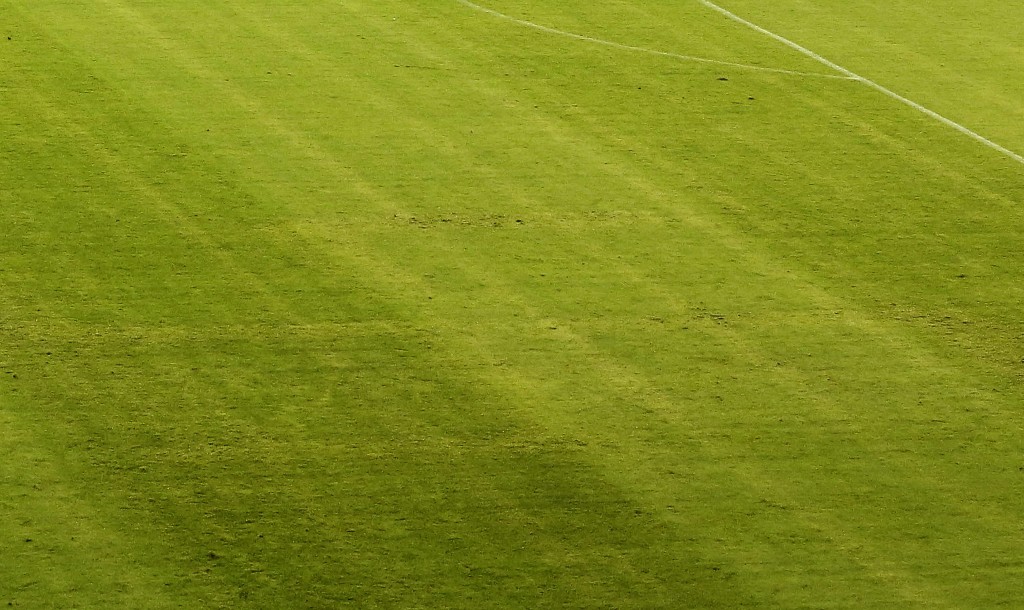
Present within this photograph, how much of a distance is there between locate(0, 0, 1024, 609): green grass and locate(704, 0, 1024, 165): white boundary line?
121 mm

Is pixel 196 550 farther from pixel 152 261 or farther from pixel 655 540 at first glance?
pixel 152 261

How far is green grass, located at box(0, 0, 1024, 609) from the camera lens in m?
5.90

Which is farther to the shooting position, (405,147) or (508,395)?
(405,147)

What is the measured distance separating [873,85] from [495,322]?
4675 millimetres

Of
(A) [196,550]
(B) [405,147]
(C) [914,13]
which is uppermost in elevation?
(C) [914,13]

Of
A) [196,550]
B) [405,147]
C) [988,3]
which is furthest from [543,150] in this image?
[988,3]

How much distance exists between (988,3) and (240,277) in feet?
26.4

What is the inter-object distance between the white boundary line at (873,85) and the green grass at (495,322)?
121 millimetres

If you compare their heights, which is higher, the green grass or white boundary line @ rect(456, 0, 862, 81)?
white boundary line @ rect(456, 0, 862, 81)

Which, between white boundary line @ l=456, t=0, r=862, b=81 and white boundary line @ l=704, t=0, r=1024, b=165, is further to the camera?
white boundary line @ l=456, t=0, r=862, b=81

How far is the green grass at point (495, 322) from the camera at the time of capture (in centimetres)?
590

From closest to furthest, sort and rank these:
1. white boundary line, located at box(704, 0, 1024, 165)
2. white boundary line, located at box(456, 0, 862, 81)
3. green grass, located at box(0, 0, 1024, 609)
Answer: green grass, located at box(0, 0, 1024, 609), white boundary line, located at box(704, 0, 1024, 165), white boundary line, located at box(456, 0, 862, 81)

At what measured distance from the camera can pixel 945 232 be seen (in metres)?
8.73

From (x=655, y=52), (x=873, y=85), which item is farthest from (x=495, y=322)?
(x=873, y=85)
